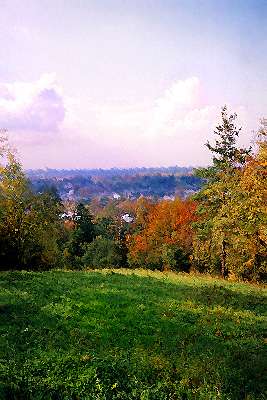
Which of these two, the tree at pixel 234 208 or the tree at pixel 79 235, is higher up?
the tree at pixel 234 208

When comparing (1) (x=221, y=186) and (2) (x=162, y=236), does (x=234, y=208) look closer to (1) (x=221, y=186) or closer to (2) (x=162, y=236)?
(1) (x=221, y=186)

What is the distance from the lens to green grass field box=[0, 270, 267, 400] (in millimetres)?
11914

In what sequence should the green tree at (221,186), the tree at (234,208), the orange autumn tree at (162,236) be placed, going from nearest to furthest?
1. the tree at (234,208)
2. the green tree at (221,186)
3. the orange autumn tree at (162,236)

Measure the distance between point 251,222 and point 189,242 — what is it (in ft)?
122

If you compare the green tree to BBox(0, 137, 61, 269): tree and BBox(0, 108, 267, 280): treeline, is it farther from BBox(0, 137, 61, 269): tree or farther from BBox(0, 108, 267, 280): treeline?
BBox(0, 137, 61, 269): tree

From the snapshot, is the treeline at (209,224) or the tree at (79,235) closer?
the treeline at (209,224)

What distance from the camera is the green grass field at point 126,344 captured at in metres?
11.9

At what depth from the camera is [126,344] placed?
15.3 metres

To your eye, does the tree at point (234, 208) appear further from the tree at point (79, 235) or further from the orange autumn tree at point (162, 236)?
the tree at point (79, 235)

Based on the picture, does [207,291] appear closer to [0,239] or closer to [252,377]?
[252,377]

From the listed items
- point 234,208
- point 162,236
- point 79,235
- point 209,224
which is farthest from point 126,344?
point 79,235

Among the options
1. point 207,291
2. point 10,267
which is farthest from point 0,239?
point 207,291

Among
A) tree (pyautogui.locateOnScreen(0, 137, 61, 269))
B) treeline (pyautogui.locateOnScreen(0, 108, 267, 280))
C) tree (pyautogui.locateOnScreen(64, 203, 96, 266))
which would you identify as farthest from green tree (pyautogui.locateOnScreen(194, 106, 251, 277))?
tree (pyautogui.locateOnScreen(64, 203, 96, 266))

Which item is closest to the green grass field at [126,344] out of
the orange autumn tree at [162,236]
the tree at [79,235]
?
the orange autumn tree at [162,236]
